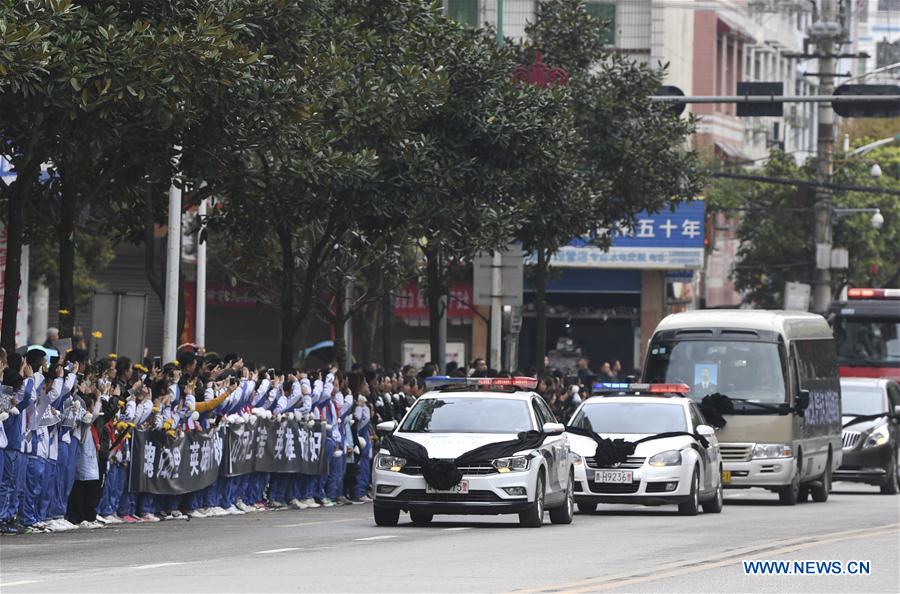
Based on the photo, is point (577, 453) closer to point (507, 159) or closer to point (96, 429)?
point (96, 429)

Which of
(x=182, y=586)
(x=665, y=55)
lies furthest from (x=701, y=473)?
(x=665, y=55)

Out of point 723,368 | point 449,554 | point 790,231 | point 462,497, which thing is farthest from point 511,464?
point 790,231

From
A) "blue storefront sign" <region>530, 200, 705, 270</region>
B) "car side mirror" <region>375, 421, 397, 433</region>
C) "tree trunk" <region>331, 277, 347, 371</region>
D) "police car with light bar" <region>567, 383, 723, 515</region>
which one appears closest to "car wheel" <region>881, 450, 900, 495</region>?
"police car with light bar" <region>567, 383, 723, 515</region>

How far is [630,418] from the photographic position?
1013 inches

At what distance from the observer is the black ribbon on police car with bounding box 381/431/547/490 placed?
2109 centimetres

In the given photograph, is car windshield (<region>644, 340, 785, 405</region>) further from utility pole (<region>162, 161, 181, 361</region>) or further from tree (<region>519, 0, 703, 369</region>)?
utility pole (<region>162, 161, 181, 361</region>)

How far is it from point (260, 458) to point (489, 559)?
9509mm

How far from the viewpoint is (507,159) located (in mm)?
32312

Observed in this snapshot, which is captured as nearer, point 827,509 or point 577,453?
point 577,453

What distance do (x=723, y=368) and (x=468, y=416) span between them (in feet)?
27.7

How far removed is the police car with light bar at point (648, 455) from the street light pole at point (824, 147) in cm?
2051

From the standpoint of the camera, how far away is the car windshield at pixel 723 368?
29.5 m

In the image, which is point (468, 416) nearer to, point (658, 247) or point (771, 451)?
point (771, 451)

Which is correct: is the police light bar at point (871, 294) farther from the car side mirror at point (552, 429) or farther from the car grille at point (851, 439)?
the car side mirror at point (552, 429)
